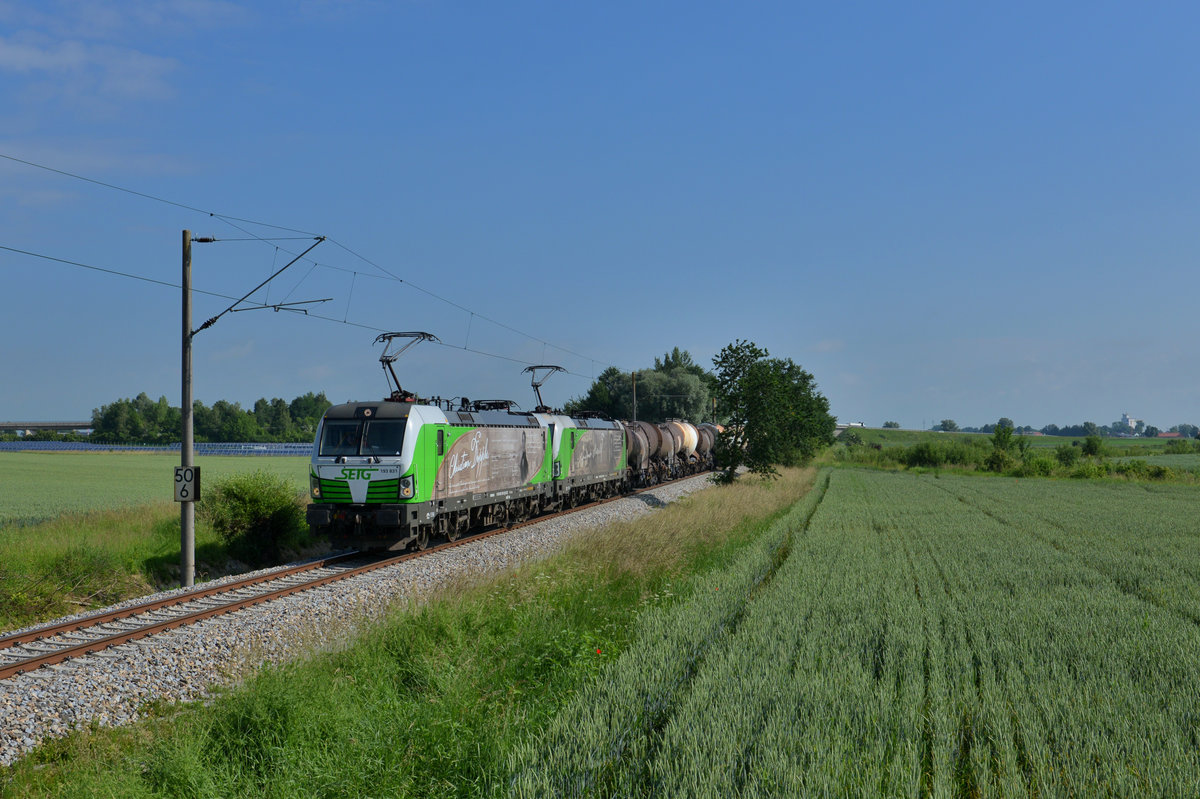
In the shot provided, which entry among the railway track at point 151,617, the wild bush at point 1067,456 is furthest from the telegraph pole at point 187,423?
the wild bush at point 1067,456

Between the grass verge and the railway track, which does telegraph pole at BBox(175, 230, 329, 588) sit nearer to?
the railway track

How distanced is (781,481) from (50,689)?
3995 centimetres

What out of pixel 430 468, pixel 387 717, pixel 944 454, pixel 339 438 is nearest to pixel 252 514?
pixel 339 438

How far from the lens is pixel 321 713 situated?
6777mm

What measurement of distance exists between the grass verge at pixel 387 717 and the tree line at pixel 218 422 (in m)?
91.7

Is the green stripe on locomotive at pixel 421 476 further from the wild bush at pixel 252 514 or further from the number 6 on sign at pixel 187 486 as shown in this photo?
the wild bush at pixel 252 514

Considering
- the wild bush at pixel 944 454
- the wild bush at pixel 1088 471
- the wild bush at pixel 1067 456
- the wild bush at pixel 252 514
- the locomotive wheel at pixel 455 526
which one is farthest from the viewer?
the wild bush at pixel 944 454

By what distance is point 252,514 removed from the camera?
64.8 feet

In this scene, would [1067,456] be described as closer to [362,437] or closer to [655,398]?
[655,398]

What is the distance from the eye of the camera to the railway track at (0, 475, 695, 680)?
985 centimetres

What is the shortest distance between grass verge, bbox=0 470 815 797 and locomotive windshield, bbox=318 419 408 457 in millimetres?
6598

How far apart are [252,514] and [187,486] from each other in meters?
3.88

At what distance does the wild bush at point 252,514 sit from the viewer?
19656 millimetres

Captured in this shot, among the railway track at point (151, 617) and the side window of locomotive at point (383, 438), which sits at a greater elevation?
the side window of locomotive at point (383, 438)
